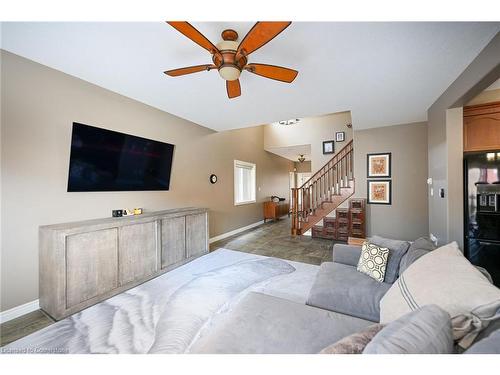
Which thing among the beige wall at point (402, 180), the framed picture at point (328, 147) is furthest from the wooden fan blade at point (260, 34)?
the framed picture at point (328, 147)

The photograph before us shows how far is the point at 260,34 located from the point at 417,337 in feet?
5.71

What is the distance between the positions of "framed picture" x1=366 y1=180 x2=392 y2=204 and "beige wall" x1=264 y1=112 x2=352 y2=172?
1.63m

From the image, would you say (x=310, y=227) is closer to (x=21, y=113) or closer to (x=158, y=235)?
(x=158, y=235)

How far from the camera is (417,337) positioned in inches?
25.0

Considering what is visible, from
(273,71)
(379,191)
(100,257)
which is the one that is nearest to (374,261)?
(273,71)

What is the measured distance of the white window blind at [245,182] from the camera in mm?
5840

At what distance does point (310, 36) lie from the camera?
1.60 m

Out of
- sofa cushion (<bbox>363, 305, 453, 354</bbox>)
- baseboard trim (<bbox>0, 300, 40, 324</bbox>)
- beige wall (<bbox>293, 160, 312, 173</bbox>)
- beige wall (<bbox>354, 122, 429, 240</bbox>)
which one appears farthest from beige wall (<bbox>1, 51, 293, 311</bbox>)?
beige wall (<bbox>293, 160, 312, 173</bbox>)

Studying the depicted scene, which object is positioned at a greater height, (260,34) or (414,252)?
(260,34)

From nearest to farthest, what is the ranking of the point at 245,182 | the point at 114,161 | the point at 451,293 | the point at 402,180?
the point at 451,293 → the point at 114,161 → the point at 402,180 → the point at 245,182

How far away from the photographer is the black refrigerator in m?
2.16

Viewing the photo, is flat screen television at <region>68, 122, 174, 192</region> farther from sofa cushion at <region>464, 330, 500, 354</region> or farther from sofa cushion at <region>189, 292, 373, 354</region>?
sofa cushion at <region>464, 330, 500, 354</region>

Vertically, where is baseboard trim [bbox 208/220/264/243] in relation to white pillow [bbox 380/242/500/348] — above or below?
below

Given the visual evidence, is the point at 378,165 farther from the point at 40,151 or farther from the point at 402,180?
the point at 40,151
